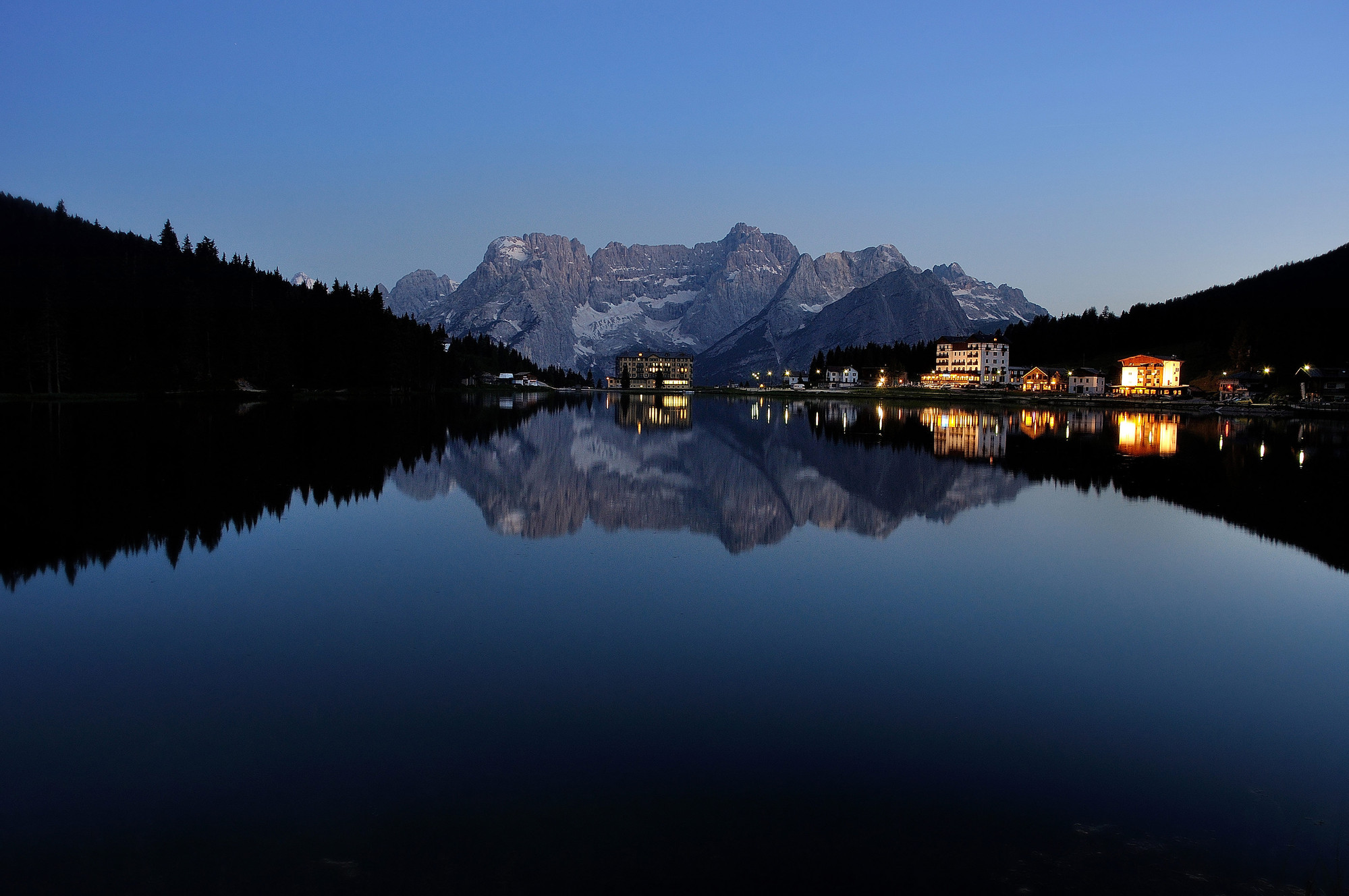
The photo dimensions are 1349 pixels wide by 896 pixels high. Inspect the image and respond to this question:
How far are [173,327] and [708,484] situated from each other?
120 metres

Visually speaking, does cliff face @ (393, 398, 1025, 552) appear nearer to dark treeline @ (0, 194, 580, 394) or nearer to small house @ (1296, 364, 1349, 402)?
dark treeline @ (0, 194, 580, 394)

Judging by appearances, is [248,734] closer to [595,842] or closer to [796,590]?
[595,842]

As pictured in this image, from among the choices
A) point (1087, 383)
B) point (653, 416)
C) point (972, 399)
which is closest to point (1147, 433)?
point (653, 416)

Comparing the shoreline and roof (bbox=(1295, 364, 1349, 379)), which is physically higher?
roof (bbox=(1295, 364, 1349, 379))

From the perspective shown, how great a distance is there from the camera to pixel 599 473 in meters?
43.4

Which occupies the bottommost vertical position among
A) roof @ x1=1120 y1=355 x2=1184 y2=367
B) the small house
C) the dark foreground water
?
the dark foreground water

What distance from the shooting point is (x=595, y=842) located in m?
8.17

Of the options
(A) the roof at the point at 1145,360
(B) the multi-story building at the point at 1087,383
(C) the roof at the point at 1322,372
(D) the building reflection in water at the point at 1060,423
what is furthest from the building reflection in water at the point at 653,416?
(A) the roof at the point at 1145,360

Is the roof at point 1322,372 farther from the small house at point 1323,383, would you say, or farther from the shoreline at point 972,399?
the shoreline at point 972,399

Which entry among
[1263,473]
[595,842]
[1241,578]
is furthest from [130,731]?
[1263,473]

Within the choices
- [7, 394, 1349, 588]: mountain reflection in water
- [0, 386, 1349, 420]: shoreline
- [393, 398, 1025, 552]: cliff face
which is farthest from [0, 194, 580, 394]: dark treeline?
[393, 398, 1025, 552]: cliff face

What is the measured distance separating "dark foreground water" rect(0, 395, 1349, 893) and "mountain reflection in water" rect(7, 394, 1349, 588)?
0.48 meters

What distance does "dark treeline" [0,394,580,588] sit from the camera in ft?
73.5

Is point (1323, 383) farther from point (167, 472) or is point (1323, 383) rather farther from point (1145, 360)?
point (167, 472)
